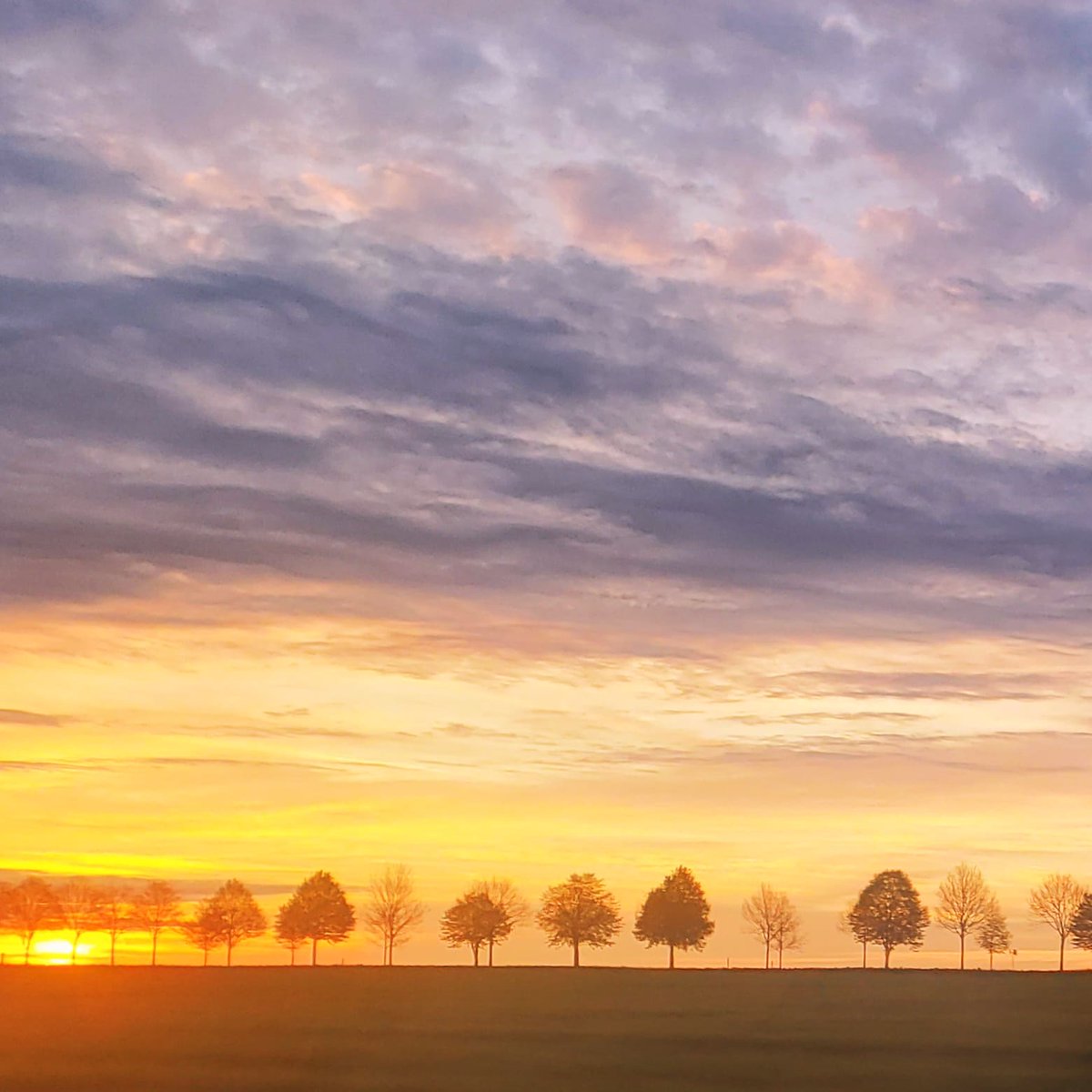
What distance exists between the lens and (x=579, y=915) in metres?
187

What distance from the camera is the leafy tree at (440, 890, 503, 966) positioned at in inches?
7456

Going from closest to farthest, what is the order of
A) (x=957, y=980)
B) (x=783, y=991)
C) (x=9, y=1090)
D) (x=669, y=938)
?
(x=9, y=1090), (x=783, y=991), (x=957, y=980), (x=669, y=938)

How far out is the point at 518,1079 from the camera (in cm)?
5841

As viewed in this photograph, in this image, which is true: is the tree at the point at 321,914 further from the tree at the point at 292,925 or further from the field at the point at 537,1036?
the field at the point at 537,1036

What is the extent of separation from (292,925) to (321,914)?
3937mm

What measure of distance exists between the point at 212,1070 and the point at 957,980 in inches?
3503

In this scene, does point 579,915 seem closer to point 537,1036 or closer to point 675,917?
point 675,917

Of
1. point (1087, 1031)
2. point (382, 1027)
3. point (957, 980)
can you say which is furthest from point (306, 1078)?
point (957, 980)

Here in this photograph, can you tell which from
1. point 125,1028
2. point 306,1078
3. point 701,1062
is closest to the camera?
point 306,1078

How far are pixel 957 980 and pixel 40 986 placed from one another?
74.8m

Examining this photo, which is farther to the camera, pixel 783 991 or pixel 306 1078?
pixel 783 991

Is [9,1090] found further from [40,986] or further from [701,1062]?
[40,986]

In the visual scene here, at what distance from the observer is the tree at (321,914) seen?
191 metres

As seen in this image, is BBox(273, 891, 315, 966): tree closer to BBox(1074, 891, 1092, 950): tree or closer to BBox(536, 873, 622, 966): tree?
BBox(536, 873, 622, 966): tree
